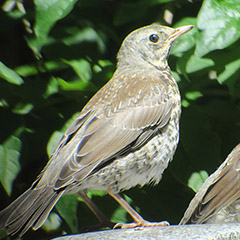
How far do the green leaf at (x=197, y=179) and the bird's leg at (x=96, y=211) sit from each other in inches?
24.1

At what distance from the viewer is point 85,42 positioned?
191 inches

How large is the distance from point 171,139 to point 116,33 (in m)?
1.34

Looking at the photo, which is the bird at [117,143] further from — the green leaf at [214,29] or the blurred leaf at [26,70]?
the blurred leaf at [26,70]

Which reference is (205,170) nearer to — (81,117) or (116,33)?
(81,117)

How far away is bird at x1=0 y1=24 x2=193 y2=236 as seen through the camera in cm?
368

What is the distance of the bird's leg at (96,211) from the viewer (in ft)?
14.0

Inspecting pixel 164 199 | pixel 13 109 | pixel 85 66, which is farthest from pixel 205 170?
pixel 13 109

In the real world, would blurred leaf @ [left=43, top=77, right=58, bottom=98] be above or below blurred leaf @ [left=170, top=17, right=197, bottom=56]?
above

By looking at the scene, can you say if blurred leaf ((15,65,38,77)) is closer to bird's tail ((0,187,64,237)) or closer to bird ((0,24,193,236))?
bird ((0,24,193,236))

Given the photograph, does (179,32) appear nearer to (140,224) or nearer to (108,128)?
(108,128)

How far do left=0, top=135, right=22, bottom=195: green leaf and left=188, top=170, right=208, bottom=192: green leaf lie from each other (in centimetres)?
118

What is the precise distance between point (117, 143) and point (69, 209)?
559mm

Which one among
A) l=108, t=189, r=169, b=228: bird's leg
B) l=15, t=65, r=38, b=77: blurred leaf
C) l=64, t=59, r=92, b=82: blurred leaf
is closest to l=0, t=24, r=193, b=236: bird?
l=108, t=189, r=169, b=228: bird's leg

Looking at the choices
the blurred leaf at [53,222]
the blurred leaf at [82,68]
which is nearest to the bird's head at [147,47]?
the blurred leaf at [82,68]
